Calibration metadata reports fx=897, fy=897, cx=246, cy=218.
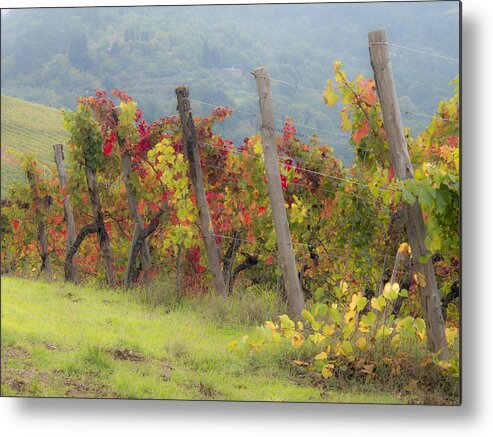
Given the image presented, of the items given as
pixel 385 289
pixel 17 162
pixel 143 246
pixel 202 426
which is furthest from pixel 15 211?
pixel 385 289

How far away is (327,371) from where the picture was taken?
4.78 m

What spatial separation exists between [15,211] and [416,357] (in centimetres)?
233

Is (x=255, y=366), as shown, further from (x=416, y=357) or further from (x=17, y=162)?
(x=17, y=162)

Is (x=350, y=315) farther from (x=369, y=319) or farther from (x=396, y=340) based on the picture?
(x=396, y=340)

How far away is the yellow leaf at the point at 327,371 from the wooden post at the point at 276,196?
1.12ft

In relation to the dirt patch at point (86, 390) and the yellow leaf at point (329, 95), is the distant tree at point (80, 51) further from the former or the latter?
the dirt patch at point (86, 390)

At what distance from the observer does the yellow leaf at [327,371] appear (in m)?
4.77

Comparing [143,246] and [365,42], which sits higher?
[365,42]

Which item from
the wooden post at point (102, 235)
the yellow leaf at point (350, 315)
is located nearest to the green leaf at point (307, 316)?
the yellow leaf at point (350, 315)

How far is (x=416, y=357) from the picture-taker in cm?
478

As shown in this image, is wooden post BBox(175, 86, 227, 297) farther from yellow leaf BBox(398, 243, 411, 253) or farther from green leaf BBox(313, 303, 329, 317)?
yellow leaf BBox(398, 243, 411, 253)

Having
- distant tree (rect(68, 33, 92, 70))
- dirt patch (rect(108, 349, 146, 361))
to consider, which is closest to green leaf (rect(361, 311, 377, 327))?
dirt patch (rect(108, 349, 146, 361))

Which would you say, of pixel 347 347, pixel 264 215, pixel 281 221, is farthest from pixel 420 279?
pixel 264 215

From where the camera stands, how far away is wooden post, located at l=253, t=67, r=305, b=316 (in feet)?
15.9
